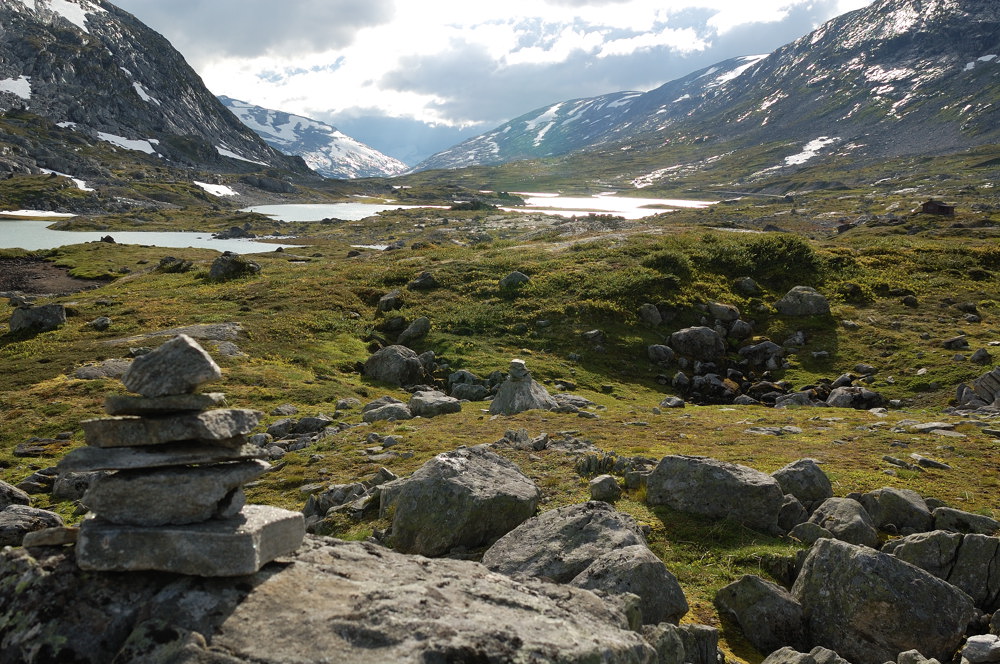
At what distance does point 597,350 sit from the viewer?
119 feet

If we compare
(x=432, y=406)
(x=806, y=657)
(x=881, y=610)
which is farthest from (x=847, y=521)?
(x=432, y=406)

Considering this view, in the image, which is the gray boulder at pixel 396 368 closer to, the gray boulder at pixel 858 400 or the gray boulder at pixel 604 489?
the gray boulder at pixel 604 489

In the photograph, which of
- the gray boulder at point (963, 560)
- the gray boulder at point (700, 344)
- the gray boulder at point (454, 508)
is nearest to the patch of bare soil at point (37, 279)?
the gray boulder at point (700, 344)

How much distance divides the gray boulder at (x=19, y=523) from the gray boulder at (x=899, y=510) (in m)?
15.9

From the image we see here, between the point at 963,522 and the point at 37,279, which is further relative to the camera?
the point at 37,279

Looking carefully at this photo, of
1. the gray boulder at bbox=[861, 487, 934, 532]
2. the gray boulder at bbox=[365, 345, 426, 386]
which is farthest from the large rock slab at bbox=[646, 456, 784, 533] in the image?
the gray boulder at bbox=[365, 345, 426, 386]

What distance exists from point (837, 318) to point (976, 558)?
3214 centimetres

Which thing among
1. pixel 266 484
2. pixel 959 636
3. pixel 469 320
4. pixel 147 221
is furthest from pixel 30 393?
pixel 147 221

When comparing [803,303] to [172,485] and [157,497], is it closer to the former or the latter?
[172,485]

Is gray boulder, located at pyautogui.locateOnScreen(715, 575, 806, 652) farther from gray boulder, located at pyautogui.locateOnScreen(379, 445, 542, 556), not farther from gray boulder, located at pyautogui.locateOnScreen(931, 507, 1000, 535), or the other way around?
gray boulder, located at pyautogui.locateOnScreen(931, 507, 1000, 535)

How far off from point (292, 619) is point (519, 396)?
62.5 ft

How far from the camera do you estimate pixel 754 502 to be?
505 inches

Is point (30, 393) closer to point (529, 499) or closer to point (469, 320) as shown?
point (469, 320)

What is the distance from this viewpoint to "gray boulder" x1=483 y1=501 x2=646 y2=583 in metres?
9.71
